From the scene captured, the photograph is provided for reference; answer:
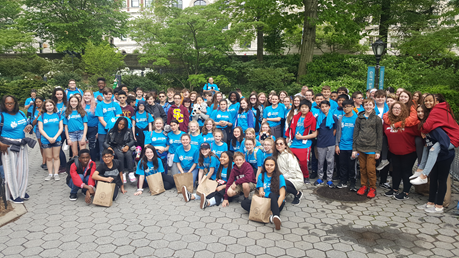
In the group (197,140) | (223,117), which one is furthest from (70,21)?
(197,140)

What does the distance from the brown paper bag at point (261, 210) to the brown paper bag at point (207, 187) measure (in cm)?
119

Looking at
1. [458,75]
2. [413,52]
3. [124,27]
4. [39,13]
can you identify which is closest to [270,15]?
[413,52]

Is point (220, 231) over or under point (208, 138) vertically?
under

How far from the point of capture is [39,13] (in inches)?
1047

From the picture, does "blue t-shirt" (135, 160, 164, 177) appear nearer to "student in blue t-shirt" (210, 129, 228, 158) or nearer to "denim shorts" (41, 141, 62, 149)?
"student in blue t-shirt" (210, 129, 228, 158)

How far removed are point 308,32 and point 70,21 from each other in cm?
2108

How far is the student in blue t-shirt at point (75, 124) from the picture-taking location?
7.54m

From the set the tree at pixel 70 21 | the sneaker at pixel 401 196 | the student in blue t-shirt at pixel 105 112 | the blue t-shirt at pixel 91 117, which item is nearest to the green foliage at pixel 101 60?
the tree at pixel 70 21

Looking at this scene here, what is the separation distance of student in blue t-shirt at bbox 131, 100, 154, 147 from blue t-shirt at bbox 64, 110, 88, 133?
3.92 feet

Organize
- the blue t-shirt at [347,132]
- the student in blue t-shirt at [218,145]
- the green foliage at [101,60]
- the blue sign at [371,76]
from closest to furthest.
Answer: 1. the blue t-shirt at [347,132]
2. the student in blue t-shirt at [218,145]
3. the blue sign at [371,76]
4. the green foliage at [101,60]

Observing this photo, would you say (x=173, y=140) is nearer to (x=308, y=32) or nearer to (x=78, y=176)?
(x=78, y=176)

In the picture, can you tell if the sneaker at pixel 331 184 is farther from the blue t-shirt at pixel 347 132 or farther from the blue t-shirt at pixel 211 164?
the blue t-shirt at pixel 211 164

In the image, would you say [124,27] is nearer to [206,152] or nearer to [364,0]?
[364,0]

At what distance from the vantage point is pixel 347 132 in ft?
21.9
